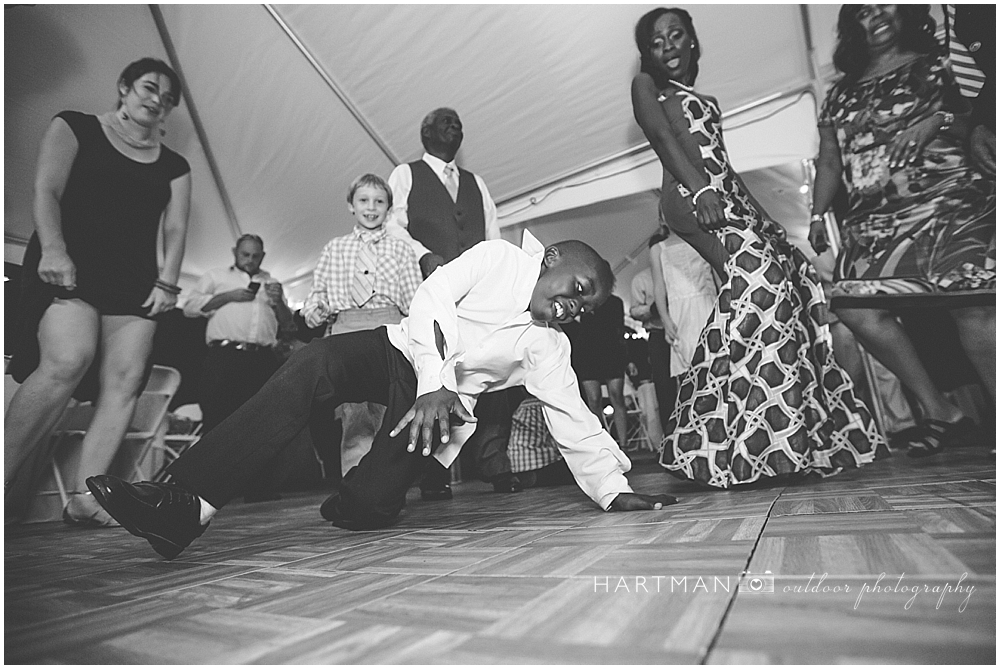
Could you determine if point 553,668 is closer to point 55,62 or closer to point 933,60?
point 933,60

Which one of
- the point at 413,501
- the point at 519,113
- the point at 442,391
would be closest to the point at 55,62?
the point at 519,113

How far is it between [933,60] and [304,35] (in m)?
2.35

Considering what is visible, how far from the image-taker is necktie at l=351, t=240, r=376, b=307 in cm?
170

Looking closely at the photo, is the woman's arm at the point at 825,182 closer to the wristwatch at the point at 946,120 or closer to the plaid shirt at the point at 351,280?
the wristwatch at the point at 946,120

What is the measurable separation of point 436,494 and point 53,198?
1.17 m

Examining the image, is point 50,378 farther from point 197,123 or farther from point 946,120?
point 197,123

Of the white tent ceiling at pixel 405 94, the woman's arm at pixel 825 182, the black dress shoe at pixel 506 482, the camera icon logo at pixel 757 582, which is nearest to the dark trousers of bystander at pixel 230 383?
the black dress shoe at pixel 506 482

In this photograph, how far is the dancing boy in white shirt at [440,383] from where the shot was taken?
95cm

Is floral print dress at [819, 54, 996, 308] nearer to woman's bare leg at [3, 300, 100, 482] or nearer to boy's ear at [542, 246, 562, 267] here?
boy's ear at [542, 246, 562, 267]

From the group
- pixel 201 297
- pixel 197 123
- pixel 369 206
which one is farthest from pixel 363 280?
pixel 197 123

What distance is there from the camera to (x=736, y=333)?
1.31 meters

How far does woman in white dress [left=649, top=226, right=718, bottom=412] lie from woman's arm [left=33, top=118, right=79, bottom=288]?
180 centimetres

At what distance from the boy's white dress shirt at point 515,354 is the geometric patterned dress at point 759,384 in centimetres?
29

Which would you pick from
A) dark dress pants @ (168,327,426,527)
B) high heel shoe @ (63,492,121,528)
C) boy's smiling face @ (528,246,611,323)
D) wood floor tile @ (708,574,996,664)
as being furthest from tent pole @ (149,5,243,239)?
wood floor tile @ (708,574,996,664)
